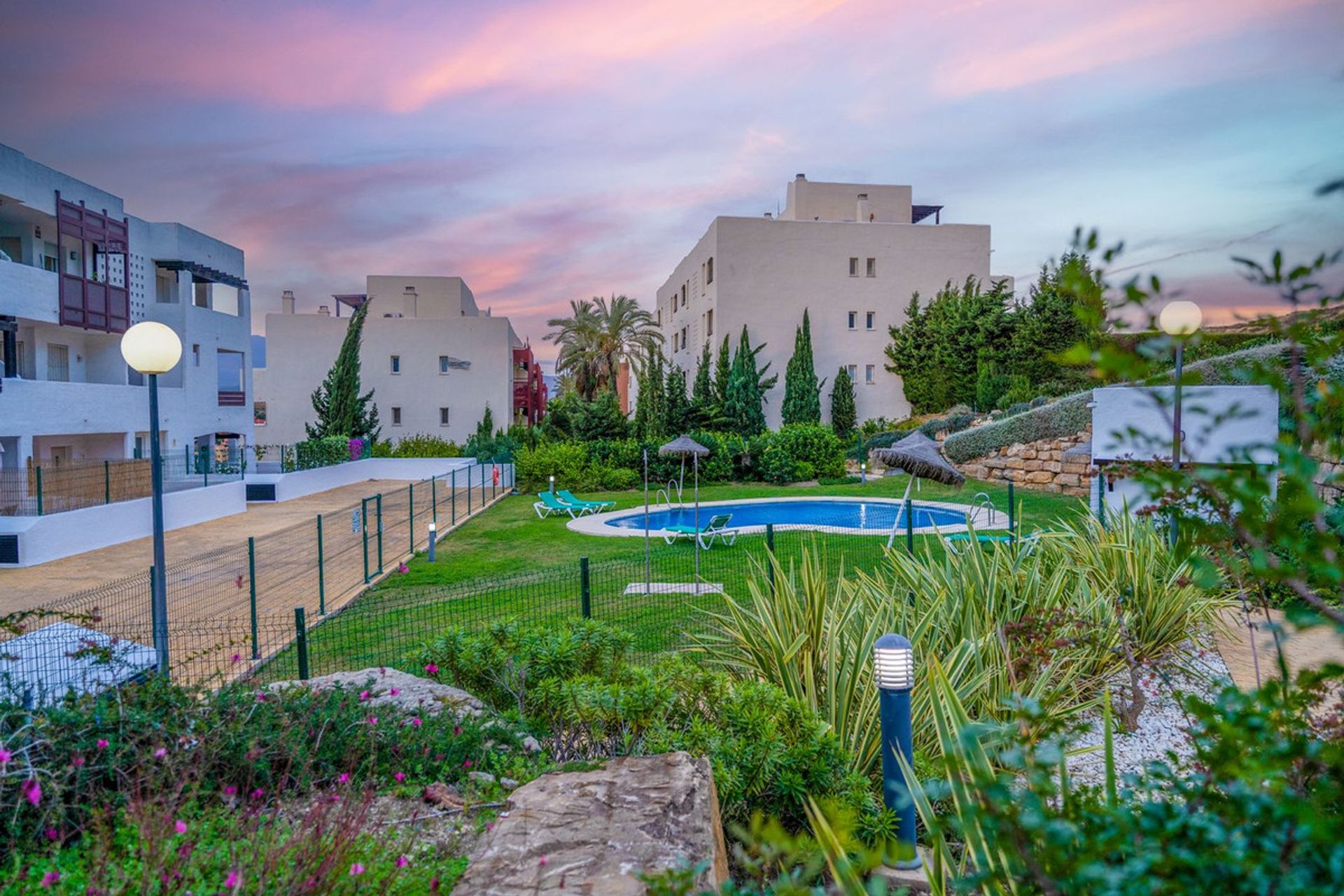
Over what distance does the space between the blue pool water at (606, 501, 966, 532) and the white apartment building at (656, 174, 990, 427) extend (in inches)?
539

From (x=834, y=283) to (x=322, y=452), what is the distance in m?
21.6

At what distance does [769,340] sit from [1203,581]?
103 ft

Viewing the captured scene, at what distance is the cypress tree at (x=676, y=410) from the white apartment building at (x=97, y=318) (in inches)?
539

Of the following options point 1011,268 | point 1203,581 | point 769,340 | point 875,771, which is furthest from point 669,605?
point 1011,268

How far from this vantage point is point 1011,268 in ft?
112

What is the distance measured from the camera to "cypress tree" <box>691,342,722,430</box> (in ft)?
87.3

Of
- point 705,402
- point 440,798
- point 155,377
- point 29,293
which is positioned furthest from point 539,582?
point 705,402

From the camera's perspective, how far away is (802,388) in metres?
30.5

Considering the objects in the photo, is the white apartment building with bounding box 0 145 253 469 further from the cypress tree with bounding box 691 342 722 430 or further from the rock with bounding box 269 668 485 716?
the rock with bounding box 269 668 485 716

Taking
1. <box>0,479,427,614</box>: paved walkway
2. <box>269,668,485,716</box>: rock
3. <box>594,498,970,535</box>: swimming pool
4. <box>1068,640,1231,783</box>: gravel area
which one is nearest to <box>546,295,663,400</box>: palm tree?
<box>0,479,427,614</box>: paved walkway

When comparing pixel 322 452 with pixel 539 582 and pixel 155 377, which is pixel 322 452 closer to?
pixel 539 582

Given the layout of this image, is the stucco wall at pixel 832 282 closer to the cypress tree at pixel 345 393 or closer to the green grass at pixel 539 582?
the cypress tree at pixel 345 393

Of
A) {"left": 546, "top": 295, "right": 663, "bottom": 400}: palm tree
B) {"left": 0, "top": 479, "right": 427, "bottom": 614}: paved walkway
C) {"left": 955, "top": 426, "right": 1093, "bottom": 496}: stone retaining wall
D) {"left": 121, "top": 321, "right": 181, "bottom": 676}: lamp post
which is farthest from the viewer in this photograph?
{"left": 546, "top": 295, "right": 663, "bottom": 400}: palm tree

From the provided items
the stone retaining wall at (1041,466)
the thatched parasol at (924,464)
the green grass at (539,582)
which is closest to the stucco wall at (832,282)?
the stone retaining wall at (1041,466)
